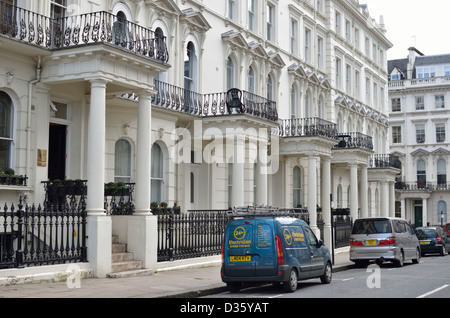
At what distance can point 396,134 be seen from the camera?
6775cm

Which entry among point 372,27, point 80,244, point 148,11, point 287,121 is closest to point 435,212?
point 372,27

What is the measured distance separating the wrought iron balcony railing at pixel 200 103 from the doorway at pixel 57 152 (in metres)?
3.96

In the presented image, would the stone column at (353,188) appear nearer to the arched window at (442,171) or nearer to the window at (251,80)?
the window at (251,80)

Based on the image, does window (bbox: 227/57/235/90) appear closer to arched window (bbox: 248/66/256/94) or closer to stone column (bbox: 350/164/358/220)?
arched window (bbox: 248/66/256/94)

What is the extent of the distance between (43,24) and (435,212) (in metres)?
55.6

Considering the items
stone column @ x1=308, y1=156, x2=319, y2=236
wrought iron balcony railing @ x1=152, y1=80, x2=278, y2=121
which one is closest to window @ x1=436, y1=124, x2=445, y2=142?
stone column @ x1=308, y1=156, x2=319, y2=236

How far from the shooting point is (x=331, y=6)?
124 ft

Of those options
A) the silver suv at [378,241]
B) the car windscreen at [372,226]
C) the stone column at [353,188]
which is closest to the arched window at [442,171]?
the stone column at [353,188]

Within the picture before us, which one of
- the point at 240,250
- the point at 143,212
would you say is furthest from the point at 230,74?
the point at 240,250

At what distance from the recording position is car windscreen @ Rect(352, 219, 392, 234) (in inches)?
875

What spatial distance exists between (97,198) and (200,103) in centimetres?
885

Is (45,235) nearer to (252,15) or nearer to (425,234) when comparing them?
(252,15)

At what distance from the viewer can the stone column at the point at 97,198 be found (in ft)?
51.1
